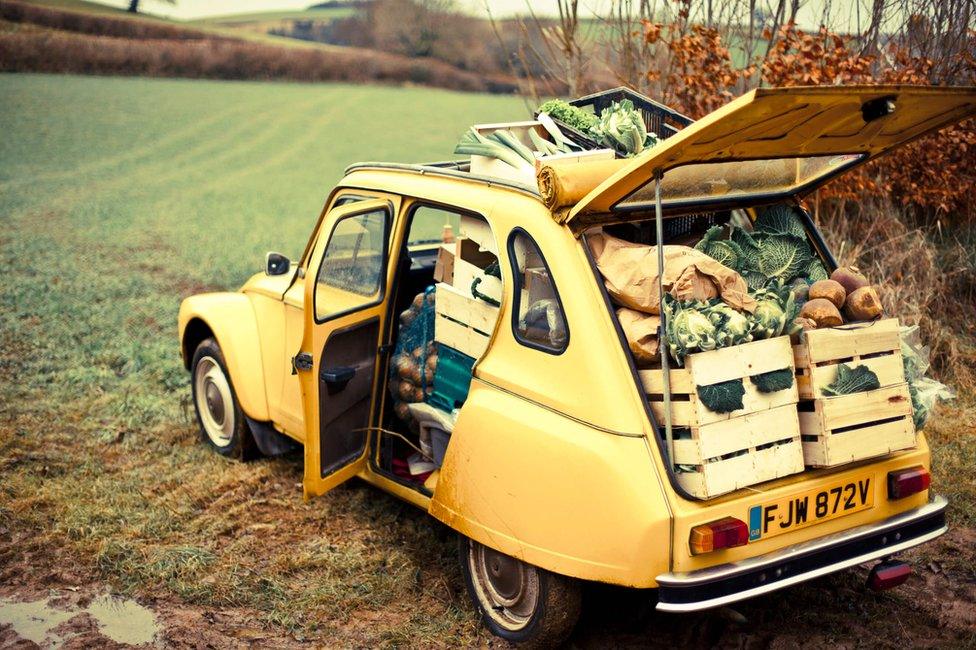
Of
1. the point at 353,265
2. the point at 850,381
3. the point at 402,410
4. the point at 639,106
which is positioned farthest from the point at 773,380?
the point at 639,106

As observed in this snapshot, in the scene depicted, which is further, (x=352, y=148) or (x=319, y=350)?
(x=352, y=148)

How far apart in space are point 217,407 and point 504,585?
121 inches

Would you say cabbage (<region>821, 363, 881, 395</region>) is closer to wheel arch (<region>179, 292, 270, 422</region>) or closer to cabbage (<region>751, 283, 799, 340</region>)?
cabbage (<region>751, 283, 799, 340</region>)

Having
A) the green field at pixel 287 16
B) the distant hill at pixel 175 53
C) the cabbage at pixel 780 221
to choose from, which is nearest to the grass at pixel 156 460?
the cabbage at pixel 780 221

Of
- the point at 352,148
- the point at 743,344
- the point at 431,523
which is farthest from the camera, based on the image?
the point at 352,148

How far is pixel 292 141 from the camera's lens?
3766 centimetres

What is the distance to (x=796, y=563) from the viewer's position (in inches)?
142

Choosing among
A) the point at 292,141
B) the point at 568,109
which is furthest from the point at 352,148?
the point at 568,109

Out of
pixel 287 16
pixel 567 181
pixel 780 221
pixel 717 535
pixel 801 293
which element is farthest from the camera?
pixel 287 16

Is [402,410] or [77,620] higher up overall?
[402,410]

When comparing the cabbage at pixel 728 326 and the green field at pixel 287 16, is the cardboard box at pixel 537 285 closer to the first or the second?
the cabbage at pixel 728 326

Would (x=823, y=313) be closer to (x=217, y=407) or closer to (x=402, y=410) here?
(x=402, y=410)

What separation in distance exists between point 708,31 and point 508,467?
19.9 feet

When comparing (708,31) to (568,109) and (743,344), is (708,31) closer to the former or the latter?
(568,109)
